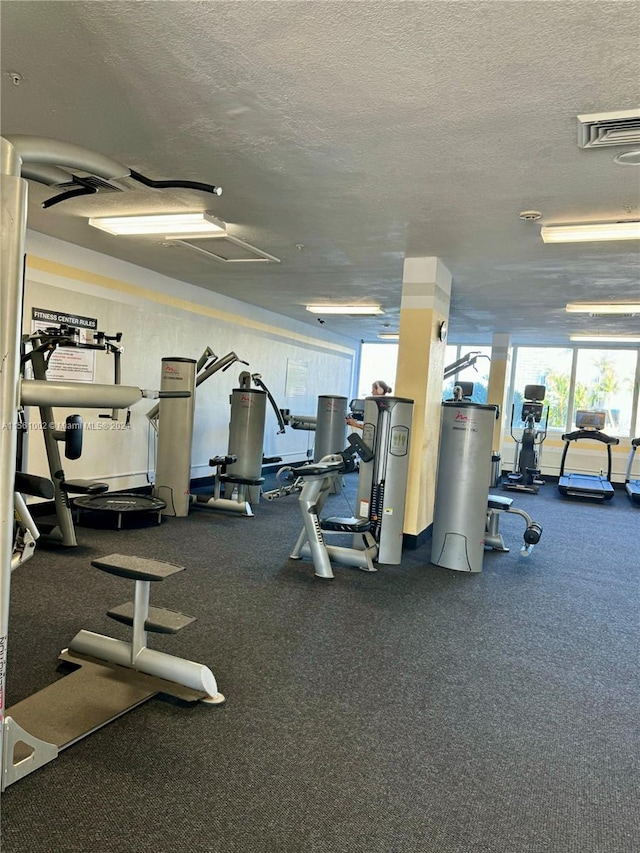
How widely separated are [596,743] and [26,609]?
308cm

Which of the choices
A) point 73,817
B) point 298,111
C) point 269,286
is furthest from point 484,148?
point 269,286

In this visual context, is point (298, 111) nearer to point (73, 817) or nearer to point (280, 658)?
point (280, 658)

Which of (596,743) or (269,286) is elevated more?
(269,286)

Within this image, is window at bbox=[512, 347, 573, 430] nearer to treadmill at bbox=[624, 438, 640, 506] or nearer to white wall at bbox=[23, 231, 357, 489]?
treadmill at bbox=[624, 438, 640, 506]

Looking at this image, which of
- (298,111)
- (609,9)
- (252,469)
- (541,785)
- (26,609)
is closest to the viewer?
(609,9)

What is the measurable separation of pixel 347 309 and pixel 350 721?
662 cm

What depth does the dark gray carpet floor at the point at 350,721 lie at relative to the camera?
187 centimetres

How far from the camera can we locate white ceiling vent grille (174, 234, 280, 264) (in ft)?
16.5

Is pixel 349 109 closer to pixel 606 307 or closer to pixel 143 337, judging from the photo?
pixel 143 337

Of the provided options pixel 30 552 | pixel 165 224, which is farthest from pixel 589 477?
pixel 30 552

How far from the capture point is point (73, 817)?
1.84 m

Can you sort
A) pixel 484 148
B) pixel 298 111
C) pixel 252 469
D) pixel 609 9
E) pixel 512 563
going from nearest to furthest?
pixel 609 9
pixel 298 111
pixel 484 148
pixel 512 563
pixel 252 469

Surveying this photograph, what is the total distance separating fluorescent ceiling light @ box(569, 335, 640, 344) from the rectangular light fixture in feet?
13.1

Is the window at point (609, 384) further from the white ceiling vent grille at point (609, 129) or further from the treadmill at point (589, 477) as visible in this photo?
the white ceiling vent grille at point (609, 129)
